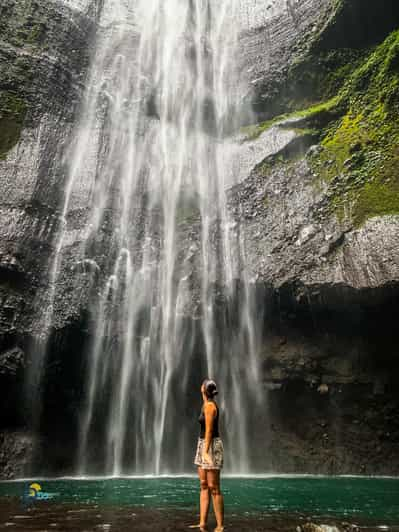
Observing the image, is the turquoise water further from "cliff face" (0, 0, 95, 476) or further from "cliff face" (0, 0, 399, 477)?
"cliff face" (0, 0, 95, 476)

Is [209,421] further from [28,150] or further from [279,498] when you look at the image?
[28,150]

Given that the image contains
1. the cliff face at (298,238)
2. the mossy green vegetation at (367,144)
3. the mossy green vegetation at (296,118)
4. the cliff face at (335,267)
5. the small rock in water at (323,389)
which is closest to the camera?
the cliff face at (335,267)

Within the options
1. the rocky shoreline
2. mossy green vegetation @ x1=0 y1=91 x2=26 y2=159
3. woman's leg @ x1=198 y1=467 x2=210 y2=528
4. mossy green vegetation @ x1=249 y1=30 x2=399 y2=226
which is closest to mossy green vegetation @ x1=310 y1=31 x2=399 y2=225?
mossy green vegetation @ x1=249 y1=30 x2=399 y2=226

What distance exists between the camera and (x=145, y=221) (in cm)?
1773

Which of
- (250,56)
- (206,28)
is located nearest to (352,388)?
(250,56)

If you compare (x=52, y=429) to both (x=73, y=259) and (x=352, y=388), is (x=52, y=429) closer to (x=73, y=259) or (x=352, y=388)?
(x=73, y=259)

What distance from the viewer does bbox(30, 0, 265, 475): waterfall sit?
47.2 feet

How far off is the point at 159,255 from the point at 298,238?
5.29 meters

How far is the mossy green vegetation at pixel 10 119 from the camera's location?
17516mm

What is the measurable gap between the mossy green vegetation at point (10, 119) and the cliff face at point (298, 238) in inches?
2.4

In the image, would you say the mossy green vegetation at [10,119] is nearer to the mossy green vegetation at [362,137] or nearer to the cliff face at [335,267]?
the cliff face at [335,267]

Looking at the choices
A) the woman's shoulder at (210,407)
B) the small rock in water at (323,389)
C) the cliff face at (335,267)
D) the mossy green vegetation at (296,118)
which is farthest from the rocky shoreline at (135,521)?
the mossy green vegetation at (296,118)

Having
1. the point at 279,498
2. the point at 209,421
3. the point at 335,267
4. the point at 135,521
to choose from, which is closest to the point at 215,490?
the point at 209,421

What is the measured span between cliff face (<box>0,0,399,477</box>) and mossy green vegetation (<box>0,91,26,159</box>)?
0.06 metres
